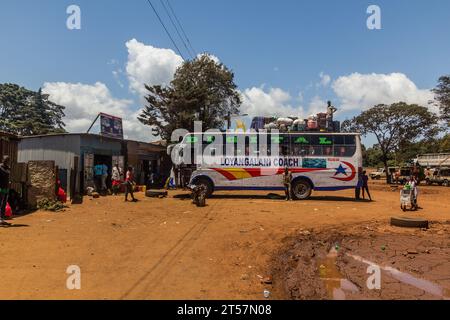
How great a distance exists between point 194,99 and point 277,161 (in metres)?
16.6

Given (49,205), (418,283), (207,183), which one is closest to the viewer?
(418,283)

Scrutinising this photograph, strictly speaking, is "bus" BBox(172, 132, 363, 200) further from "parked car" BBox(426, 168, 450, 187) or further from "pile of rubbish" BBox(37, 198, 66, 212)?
"parked car" BBox(426, 168, 450, 187)

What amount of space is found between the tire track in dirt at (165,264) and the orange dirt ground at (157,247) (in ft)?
0.05

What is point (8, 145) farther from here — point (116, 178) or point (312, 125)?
point (312, 125)

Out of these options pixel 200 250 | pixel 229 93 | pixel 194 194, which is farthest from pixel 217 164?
pixel 229 93

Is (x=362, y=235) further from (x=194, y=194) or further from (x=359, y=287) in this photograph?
(x=194, y=194)

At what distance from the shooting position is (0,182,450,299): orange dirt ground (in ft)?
16.6

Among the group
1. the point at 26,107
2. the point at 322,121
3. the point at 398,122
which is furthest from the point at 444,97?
the point at 26,107

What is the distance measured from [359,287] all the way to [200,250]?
3.08 meters

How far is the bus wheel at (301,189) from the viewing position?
1689 centimetres

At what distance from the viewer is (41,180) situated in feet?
43.4

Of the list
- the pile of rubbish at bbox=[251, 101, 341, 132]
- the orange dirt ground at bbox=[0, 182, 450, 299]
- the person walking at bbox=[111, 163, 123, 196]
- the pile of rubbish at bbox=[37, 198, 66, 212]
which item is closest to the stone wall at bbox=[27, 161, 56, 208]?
the pile of rubbish at bbox=[37, 198, 66, 212]

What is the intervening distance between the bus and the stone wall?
6.14 m

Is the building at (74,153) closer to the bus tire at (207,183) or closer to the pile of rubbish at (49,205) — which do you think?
the pile of rubbish at (49,205)
